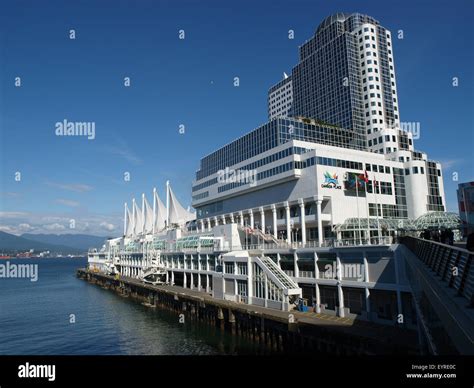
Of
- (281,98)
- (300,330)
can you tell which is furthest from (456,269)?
(281,98)

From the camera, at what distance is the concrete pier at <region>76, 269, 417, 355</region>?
27359 millimetres

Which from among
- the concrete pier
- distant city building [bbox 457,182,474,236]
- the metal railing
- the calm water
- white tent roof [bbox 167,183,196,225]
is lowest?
the calm water

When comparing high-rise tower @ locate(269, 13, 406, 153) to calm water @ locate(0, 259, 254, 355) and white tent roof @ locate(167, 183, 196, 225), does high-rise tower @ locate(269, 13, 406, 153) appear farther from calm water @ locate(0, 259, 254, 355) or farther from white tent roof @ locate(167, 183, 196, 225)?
calm water @ locate(0, 259, 254, 355)

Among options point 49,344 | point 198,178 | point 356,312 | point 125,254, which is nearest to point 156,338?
point 49,344

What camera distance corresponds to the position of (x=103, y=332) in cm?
4525

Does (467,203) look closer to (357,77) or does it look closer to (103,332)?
(103,332)

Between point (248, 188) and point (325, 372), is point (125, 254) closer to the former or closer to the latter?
point (248, 188)

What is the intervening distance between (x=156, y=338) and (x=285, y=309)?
1527 centimetres

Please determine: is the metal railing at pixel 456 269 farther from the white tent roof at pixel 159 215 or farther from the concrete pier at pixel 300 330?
the white tent roof at pixel 159 215

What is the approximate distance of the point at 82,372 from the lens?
7754mm

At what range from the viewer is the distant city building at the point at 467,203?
30.0 meters

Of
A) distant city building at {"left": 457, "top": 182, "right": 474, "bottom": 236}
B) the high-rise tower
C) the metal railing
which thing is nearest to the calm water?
distant city building at {"left": 457, "top": 182, "right": 474, "bottom": 236}

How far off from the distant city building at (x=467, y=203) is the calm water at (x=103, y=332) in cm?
2266

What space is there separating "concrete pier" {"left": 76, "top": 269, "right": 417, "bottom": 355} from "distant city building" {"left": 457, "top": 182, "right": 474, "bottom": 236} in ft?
33.4
